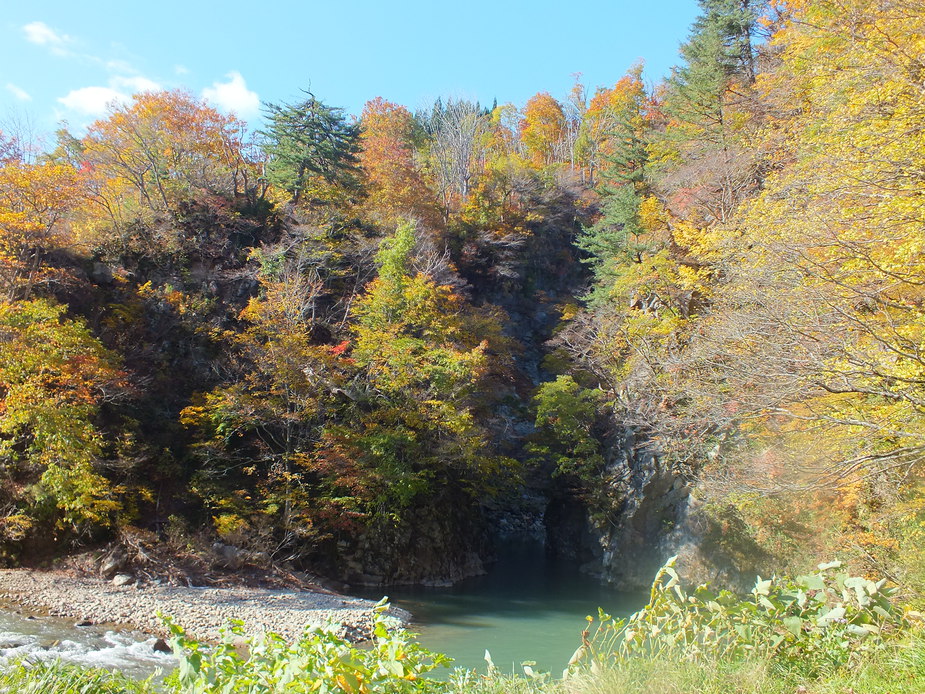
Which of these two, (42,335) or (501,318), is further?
(501,318)

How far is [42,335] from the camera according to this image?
43.6ft

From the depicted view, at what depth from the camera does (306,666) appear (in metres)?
3.05

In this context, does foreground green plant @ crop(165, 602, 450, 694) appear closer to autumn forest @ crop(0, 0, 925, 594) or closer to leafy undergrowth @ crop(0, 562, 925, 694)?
leafy undergrowth @ crop(0, 562, 925, 694)

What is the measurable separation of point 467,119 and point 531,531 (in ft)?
81.3

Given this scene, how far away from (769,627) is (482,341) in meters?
Answer: 17.2

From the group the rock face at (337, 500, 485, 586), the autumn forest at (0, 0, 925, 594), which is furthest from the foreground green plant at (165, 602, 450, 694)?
the rock face at (337, 500, 485, 586)

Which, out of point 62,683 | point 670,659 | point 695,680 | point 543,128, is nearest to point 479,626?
point 670,659

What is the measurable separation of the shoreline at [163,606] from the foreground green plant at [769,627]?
9299 mm

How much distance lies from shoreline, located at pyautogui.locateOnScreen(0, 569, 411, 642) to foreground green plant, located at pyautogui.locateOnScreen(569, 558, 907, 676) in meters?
9.30

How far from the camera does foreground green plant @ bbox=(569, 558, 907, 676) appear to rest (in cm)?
403

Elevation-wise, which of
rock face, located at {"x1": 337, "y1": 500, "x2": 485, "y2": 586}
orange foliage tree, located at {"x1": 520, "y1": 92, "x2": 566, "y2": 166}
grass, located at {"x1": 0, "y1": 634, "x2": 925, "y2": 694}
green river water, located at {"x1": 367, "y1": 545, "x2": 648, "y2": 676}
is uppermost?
orange foliage tree, located at {"x1": 520, "y1": 92, "x2": 566, "y2": 166}

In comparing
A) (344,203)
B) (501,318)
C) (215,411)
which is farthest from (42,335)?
(501,318)

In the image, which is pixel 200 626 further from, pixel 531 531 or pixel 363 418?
pixel 531 531

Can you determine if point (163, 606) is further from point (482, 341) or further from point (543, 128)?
point (543, 128)
